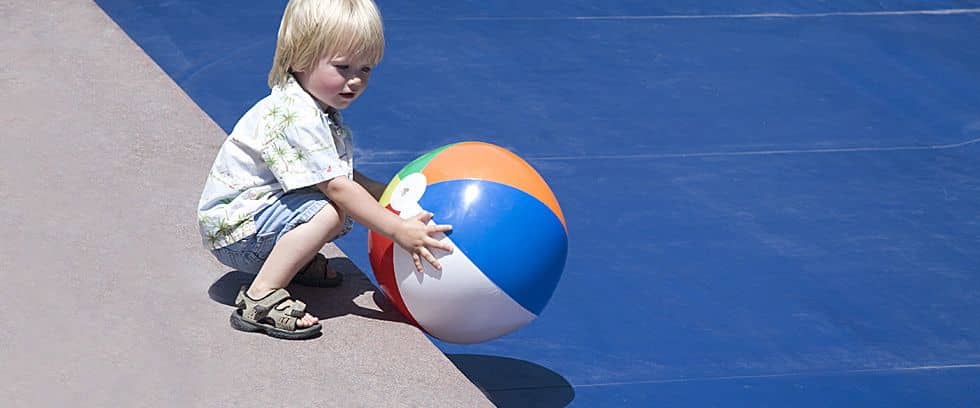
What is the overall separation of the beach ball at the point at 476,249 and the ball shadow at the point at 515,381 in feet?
1.67

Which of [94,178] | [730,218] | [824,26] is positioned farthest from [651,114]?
[94,178]

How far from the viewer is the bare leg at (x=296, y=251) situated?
152 inches

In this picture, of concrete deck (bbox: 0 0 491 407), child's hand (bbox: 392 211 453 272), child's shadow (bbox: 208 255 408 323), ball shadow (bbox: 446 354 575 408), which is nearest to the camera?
concrete deck (bbox: 0 0 491 407)

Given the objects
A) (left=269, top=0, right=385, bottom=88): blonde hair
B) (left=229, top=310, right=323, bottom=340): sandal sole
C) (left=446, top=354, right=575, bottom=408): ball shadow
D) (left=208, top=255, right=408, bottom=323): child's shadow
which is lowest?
(left=446, top=354, right=575, bottom=408): ball shadow

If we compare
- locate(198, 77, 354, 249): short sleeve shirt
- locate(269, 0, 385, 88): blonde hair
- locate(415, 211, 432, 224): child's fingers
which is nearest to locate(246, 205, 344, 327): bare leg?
locate(198, 77, 354, 249): short sleeve shirt

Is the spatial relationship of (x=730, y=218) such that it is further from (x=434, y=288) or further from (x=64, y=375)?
(x=64, y=375)

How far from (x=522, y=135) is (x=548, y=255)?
262 centimetres

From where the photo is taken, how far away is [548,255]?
3.94 m

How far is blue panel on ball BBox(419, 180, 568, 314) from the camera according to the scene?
382 cm

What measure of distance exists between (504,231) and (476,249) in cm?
9

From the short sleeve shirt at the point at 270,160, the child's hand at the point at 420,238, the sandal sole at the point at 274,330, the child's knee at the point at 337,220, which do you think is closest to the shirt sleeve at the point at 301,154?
the short sleeve shirt at the point at 270,160

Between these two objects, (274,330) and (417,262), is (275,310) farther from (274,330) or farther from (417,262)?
(417,262)

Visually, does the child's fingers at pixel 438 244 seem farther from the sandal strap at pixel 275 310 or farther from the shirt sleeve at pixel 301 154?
the sandal strap at pixel 275 310

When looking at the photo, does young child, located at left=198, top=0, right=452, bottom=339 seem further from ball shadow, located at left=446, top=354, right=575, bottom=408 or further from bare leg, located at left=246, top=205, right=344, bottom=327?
ball shadow, located at left=446, top=354, right=575, bottom=408
